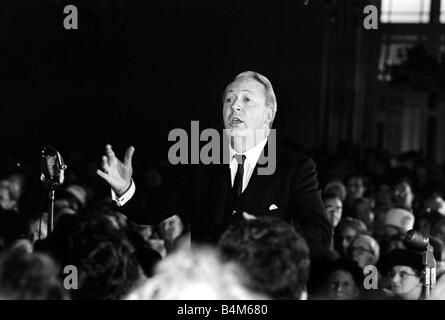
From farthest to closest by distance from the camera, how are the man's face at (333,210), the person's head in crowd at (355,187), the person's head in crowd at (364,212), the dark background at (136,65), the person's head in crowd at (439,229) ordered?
the dark background at (136,65)
the person's head in crowd at (355,187)
the person's head in crowd at (364,212)
the man's face at (333,210)
the person's head in crowd at (439,229)

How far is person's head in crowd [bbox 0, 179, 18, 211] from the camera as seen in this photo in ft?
50.4

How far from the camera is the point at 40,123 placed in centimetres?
2625

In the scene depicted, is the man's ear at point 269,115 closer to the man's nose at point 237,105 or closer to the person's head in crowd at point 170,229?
the man's nose at point 237,105

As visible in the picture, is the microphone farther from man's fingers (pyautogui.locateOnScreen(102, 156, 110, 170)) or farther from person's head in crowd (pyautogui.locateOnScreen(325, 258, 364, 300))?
person's head in crowd (pyautogui.locateOnScreen(325, 258, 364, 300))

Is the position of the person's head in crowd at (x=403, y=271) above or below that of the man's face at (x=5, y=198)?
above

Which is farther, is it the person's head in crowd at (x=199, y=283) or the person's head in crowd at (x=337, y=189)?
the person's head in crowd at (x=337, y=189)

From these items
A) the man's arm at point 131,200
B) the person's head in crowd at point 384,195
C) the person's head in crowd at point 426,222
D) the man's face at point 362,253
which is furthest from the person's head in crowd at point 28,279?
the person's head in crowd at point 384,195

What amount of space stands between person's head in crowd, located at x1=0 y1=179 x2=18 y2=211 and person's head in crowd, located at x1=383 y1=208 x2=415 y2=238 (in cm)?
460

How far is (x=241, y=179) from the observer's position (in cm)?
587

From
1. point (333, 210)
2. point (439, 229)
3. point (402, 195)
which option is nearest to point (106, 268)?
point (439, 229)

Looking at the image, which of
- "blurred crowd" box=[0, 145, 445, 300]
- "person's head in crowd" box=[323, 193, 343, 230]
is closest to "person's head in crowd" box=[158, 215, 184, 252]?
"blurred crowd" box=[0, 145, 445, 300]

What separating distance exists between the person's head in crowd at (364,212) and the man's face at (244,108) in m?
8.76

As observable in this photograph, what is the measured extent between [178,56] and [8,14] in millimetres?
4742

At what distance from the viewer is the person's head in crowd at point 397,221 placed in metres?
13.0
